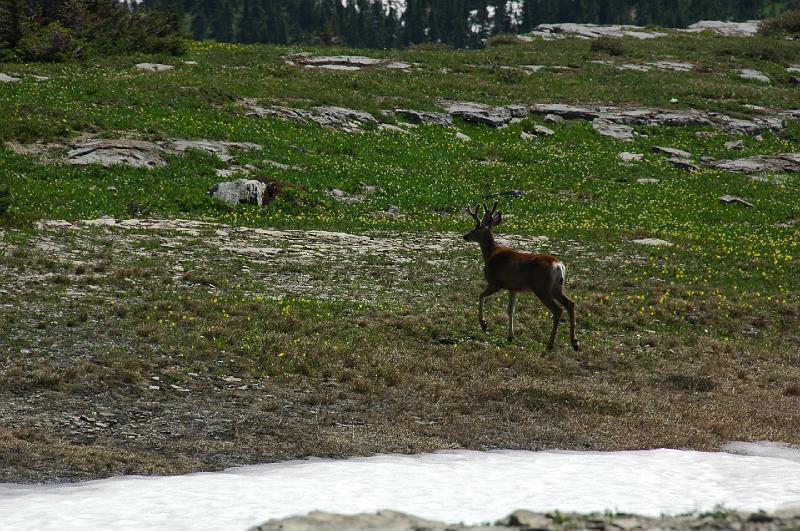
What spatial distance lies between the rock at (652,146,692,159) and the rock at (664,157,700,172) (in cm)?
55

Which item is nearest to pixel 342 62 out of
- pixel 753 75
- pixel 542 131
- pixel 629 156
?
pixel 542 131

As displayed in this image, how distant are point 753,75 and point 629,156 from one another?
28813 millimetres

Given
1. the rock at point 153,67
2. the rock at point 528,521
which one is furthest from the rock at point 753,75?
the rock at point 528,521

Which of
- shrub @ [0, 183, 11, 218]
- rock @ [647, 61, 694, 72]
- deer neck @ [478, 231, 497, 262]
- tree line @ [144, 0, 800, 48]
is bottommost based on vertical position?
deer neck @ [478, 231, 497, 262]

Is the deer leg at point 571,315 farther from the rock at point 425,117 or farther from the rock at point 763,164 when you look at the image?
the rock at point 425,117

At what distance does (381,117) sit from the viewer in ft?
139

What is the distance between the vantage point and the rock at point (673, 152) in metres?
41.4

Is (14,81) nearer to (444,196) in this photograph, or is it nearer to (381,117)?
(381,117)

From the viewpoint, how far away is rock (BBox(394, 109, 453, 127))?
1705 inches

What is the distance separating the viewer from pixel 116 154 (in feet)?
97.4

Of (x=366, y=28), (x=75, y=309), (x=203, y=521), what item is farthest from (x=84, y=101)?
(x=366, y=28)

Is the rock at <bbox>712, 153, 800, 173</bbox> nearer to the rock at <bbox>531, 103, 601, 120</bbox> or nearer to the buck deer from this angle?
the rock at <bbox>531, 103, 601, 120</bbox>

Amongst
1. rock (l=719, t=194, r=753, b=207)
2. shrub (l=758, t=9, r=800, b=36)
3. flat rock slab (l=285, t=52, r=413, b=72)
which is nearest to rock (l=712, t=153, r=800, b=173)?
rock (l=719, t=194, r=753, b=207)

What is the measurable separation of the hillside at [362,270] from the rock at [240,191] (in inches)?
17.9
